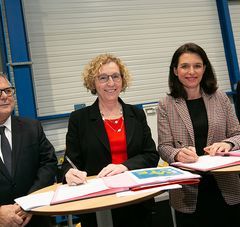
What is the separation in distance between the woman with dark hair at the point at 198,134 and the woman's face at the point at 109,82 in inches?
14.6

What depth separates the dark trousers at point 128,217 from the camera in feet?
6.30

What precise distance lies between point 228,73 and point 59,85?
2742mm

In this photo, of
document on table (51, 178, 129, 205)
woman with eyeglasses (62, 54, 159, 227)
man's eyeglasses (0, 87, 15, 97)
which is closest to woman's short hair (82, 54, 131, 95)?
woman with eyeglasses (62, 54, 159, 227)

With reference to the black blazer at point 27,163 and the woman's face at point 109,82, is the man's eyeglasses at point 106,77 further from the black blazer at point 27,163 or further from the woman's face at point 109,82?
the black blazer at point 27,163

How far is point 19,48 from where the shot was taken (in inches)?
143

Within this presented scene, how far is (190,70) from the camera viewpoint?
7.09 ft

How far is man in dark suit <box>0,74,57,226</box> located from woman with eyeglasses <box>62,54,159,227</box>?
0.62 feet

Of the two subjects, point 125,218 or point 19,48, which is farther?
point 19,48

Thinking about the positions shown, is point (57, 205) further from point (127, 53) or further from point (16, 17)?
point (127, 53)

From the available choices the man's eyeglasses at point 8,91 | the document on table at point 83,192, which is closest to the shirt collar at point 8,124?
the man's eyeglasses at point 8,91

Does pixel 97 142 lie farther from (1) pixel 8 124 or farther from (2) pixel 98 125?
(1) pixel 8 124

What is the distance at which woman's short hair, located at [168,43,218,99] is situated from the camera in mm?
2204

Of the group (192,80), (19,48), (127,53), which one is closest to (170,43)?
(127,53)

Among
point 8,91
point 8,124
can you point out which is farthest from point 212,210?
point 8,91
